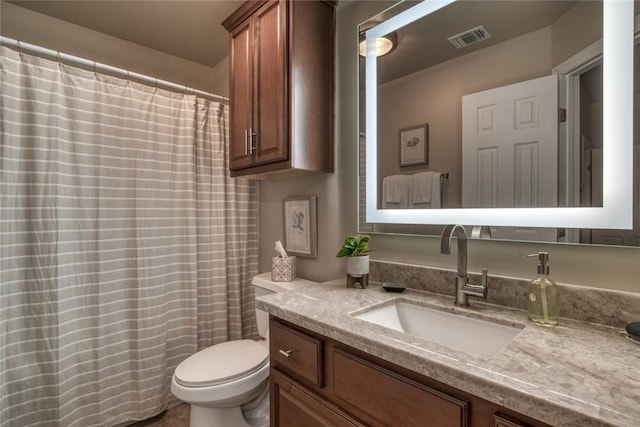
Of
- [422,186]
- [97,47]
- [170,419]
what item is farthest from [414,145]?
[97,47]

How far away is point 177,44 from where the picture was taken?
2156 millimetres

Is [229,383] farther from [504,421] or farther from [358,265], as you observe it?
[504,421]

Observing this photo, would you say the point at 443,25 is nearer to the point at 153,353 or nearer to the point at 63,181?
the point at 63,181

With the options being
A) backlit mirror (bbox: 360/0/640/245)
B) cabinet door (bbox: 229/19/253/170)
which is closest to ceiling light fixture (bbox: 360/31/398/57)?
backlit mirror (bbox: 360/0/640/245)

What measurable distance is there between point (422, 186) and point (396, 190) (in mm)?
121

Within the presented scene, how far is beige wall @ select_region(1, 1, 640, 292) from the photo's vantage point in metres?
0.85

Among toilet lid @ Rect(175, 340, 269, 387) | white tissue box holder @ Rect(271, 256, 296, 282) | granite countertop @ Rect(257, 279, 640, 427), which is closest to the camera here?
granite countertop @ Rect(257, 279, 640, 427)

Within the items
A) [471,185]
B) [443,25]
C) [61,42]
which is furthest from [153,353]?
[443,25]

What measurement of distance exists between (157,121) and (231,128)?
48 centimetres

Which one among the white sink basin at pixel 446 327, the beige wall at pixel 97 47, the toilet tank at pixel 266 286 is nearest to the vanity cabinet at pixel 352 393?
the white sink basin at pixel 446 327

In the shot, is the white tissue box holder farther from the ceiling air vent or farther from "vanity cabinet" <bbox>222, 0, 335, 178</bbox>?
the ceiling air vent

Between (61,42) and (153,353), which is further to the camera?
(61,42)

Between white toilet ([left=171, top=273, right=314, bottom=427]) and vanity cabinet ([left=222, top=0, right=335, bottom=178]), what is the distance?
0.70 metres

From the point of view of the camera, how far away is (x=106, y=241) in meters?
1.60
